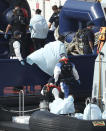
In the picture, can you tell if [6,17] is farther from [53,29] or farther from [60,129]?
[60,129]

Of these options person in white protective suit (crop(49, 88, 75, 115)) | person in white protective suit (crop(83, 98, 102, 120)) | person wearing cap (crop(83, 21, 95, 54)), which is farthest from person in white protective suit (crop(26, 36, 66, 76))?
person in white protective suit (crop(83, 98, 102, 120))

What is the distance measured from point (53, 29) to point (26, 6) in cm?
88

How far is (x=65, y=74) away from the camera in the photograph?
11.5 m

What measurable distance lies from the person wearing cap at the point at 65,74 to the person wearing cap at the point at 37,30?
7.35 feet

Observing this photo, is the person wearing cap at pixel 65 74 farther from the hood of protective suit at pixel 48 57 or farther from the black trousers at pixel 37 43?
the black trousers at pixel 37 43

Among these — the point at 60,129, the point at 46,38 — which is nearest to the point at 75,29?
the point at 46,38

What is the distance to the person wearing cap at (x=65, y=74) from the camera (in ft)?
37.5

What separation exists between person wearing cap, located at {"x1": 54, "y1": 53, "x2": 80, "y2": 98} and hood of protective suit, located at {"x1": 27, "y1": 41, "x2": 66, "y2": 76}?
0.62 ft

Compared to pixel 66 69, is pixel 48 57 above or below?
above

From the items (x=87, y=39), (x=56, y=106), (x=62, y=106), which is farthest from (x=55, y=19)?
(x=62, y=106)

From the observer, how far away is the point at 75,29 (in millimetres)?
15227

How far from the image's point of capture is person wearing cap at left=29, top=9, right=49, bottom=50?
13.8 m

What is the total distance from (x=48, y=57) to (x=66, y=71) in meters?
0.53

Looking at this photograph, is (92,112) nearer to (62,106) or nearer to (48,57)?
(62,106)
